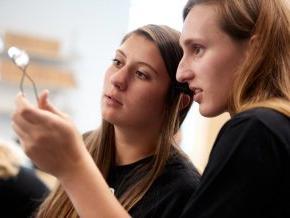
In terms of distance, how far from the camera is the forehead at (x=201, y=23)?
0.71 m

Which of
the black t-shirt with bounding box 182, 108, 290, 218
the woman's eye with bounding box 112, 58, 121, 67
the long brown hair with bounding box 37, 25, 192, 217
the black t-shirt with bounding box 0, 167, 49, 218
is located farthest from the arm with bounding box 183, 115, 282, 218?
the black t-shirt with bounding box 0, 167, 49, 218

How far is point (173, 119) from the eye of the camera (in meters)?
1.05

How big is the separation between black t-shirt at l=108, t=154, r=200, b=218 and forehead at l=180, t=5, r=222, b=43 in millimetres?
336

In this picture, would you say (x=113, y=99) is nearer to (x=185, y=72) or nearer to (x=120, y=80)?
(x=120, y=80)

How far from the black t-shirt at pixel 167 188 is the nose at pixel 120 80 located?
0.63 feet

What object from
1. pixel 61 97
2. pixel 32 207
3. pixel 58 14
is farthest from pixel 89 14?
pixel 32 207

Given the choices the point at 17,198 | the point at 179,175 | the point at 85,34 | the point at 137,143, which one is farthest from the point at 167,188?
the point at 85,34

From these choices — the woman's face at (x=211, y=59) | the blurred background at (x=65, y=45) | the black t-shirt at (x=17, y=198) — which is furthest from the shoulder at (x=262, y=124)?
the blurred background at (x=65, y=45)

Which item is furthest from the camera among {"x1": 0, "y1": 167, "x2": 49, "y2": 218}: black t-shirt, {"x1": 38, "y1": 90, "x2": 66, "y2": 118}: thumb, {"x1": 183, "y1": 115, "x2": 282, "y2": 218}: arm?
{"x1": 0, "y1": 167, "x2": 49, "y2": 218}: black t-shirt

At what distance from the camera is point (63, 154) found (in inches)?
26.3

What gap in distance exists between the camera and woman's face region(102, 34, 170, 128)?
987 mm

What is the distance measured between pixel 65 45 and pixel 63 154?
7.90 ft

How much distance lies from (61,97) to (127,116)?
2.05 meters

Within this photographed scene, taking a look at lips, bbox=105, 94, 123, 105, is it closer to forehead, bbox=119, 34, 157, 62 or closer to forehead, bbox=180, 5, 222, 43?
forehead, bbox=119, 34, 157, 62
